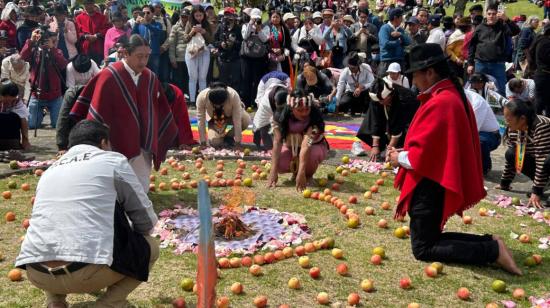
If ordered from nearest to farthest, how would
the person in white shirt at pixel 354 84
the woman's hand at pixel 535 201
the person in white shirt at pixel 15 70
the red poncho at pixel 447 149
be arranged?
the red poncho at pixel 447 149 → the woman's hand at pixel 535 201 → the person in white shirt at pixel 15 70 → the person in white shirt at pixel 354 84

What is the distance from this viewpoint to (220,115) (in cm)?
1158

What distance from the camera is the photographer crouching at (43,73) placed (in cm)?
1320

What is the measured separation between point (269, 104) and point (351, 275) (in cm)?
509

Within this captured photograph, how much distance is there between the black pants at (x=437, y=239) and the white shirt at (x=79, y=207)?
267 cm

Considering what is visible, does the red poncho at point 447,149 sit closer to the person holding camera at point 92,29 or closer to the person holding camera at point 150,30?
the person holding camera at point 150,30

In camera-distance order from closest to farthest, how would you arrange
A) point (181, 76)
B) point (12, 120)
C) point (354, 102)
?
point (12, 120) → point (354, 102) → point (181, 76)

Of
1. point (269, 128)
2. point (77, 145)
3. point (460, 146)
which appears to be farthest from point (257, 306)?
point (269, 128)

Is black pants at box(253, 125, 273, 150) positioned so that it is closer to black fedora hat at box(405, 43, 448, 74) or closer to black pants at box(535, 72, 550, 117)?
black pants at box(535, 72, 550, 117)

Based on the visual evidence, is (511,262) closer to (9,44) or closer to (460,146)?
(460,146)

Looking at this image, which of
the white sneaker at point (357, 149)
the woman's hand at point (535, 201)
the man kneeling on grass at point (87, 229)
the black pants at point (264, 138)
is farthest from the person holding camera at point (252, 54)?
the man kneeling on grass at point (87, 229)

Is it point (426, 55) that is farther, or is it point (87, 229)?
point (426, 55)

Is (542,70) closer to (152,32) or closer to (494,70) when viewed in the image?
(494,70)

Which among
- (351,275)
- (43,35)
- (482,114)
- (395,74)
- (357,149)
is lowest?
(351,275)

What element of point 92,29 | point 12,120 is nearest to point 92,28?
point 92,29
